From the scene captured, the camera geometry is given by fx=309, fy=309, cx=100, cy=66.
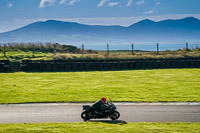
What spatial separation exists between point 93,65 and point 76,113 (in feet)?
70.9

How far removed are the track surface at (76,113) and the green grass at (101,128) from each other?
103 centimetres

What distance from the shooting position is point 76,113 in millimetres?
14180

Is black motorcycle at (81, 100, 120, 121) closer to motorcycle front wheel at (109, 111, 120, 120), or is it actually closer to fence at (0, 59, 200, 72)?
motorcycle front wheel at (109, 111, 120, 120)

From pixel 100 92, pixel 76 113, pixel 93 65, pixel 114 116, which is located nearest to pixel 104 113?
pixel 114 116

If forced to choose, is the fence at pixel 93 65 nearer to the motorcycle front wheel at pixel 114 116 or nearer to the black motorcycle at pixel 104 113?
the black motorcycle at pixel 104 113

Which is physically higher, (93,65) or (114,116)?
(93,65)

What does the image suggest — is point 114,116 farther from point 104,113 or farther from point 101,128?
point 101,128

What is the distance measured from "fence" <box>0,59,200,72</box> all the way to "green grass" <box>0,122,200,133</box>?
77.1 feet

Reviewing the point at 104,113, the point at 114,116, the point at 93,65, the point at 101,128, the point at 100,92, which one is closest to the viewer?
the point at 101,128

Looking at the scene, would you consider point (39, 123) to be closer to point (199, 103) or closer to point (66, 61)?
point (199, 103)

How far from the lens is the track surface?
42.1ft

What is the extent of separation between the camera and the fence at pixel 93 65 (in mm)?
34844

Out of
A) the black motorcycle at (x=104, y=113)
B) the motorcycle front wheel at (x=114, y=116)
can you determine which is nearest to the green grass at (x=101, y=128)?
the black motorcycle at (x=104, y=113)

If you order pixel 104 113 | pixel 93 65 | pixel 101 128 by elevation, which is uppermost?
pixel 93 65
